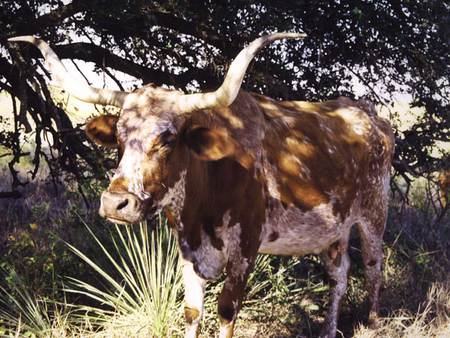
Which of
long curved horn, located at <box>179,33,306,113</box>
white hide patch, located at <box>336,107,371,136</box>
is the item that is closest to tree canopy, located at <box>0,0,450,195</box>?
white hide patch, located at <box>336,107,371,136</box>

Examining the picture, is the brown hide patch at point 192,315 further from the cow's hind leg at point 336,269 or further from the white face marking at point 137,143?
the cow's hind leg at point 336,269

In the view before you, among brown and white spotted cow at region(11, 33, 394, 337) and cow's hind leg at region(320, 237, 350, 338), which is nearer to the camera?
brown and white spotted cow at region(11, 33, 394, 337)

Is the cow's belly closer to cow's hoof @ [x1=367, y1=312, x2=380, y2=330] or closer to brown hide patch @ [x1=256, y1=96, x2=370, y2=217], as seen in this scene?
brown hide patch @ [x1=256, y1=96, x2=370, y2=217]

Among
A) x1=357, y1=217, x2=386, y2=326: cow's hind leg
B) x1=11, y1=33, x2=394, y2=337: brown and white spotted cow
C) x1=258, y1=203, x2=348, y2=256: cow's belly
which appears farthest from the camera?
x1=357, y1=217, x2=386, y2=326: cow's hind leg

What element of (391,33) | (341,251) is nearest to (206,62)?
(391,33)

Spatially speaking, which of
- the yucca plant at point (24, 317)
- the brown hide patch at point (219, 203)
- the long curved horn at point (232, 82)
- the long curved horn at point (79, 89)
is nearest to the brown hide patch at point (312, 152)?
the brown hide patch at point (219, 203)

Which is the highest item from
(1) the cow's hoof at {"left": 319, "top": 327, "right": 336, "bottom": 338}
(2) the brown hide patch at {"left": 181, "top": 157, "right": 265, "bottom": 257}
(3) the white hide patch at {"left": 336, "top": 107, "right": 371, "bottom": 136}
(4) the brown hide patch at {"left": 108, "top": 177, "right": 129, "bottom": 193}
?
(3) the white hide patch at {"left": 336, "top": 107, "right": 371, "bottom": 136}

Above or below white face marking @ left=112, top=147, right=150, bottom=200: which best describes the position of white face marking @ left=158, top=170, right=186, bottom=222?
below

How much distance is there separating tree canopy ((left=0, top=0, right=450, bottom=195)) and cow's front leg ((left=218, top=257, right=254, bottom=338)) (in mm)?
1922

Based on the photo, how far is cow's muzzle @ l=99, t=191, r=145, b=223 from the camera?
3562 millimetres

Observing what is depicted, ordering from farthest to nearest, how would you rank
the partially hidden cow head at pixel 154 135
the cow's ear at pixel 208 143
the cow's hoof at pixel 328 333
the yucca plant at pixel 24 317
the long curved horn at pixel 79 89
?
the cow's hoof at pixel 328 333 → the yucca plant at pixel 24 317 → the long curved horn at pixel 79 89 → the cow's ear at pixel 208 143 → the partially hidden cow head at pixel 154 135

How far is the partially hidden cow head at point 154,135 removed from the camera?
3666mm

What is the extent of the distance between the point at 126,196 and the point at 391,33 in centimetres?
382

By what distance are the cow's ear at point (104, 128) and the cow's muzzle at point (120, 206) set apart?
96 cm
